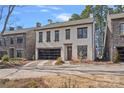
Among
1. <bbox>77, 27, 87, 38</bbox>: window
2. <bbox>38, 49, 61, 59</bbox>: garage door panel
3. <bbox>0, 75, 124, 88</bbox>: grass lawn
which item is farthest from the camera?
<bbox>77, 27, 87, 38</bbox>: window

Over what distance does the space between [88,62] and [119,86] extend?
9740 mm

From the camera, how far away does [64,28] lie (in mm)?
27719

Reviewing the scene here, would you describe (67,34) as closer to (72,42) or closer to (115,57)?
(72,42)

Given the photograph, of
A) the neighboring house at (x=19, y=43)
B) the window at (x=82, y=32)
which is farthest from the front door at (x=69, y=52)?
the neighboring house at (x=19, y=43)

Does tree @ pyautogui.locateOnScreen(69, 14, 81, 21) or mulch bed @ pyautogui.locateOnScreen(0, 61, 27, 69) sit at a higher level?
tree @ pyautogui.locateOnScreen(69, 14, 81, 21)

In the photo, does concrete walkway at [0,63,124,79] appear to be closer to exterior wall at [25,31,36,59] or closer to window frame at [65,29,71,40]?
exterior wall at [25,31,36,59]

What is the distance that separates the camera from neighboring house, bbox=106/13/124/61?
28.5 meters

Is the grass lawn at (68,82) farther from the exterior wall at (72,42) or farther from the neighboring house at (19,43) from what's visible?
the neighboring house at (19,43)

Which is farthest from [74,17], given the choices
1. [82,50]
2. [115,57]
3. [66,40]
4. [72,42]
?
[115,57]

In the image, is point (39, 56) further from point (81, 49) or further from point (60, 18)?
point (81, 49)

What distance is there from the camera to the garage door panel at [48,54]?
23.5 meters

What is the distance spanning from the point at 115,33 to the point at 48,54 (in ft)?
26.9

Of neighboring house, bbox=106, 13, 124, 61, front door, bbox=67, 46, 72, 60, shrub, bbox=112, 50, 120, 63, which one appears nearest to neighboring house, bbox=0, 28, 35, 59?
front door, bbox=67, 46, 72, 60

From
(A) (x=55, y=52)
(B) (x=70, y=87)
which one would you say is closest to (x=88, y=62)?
(A) (x=55, y=52)
